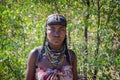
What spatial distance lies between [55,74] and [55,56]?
6.4 inches

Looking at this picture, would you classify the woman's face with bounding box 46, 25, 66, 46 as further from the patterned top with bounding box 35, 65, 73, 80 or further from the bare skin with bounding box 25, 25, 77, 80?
the patterned top with bounding box 35, 65, 73, 80

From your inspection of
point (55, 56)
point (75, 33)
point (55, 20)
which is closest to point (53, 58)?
point (55, 56)

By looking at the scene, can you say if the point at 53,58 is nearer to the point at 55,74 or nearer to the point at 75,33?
the point at 55,74

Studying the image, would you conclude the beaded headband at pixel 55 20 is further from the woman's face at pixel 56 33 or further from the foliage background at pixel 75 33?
the foliage background at pixel 75 33

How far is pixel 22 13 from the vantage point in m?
4.04

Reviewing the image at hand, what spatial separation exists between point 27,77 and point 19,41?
148cm

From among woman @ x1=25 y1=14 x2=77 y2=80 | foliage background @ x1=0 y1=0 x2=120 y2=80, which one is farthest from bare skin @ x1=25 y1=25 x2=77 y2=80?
foliage background @ x1=0 y1=0 x2=120 y2=80

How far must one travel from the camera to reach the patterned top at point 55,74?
2.30 m

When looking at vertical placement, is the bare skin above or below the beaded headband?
below

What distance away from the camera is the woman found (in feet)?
7.68

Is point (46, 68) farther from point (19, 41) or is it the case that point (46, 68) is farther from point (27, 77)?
point (19, 41)

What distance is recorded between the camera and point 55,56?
2.39m

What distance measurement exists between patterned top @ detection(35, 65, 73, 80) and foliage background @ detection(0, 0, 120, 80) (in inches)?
49.1

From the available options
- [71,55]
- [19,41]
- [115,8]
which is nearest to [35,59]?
[71,55]
